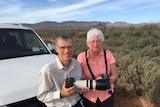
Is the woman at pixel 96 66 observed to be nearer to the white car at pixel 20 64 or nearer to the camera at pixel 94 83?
the camera at pixel 94 83

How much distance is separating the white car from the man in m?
0.38

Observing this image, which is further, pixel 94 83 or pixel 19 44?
pixel 19 44

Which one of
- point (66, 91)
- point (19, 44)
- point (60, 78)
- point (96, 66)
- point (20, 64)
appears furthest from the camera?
point (19, 44)

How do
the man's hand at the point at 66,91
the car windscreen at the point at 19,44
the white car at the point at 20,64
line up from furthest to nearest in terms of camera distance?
the car windscreen at the point at 19,44 < the white car at the point at 20,64 < the man's hand at the point at 66,91

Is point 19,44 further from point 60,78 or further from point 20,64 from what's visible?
point 60,78

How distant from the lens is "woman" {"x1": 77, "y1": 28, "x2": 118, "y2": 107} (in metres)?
3.47

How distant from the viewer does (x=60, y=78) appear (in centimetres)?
313

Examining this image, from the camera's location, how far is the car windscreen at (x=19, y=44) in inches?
193

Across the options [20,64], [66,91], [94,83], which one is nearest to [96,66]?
[94,83]

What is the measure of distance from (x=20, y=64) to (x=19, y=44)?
1.09m

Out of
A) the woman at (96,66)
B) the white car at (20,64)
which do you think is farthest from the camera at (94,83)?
the white car at (20,64)

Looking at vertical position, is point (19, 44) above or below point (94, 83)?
above

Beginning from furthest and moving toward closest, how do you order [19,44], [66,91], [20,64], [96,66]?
[19,44]
[20,64]
[96,66]
[66,91]

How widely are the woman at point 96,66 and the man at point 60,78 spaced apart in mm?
310
